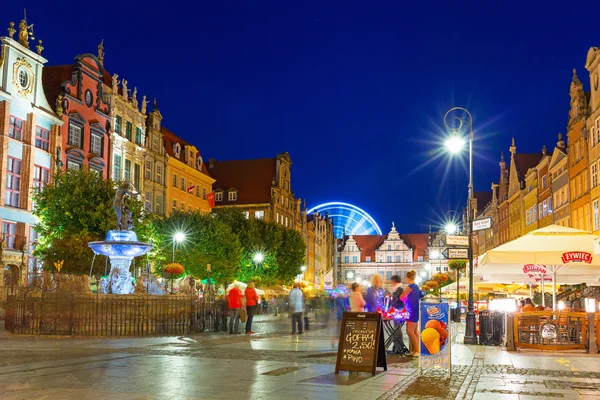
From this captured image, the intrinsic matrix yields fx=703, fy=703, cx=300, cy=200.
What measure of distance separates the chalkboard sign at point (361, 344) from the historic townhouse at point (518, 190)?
58.2 m

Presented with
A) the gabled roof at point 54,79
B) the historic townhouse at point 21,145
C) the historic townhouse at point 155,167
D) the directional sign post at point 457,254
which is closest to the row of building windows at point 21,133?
the historic townhouse at point 21,145

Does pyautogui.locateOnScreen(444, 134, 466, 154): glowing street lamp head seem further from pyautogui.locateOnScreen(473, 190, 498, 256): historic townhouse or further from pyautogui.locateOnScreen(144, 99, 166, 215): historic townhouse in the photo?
pyautogui.locateOnScreen(473, 190, 498, 256): historic townhouse

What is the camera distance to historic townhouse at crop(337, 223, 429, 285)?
13925 cm

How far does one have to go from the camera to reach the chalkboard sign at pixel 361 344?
11.6 m

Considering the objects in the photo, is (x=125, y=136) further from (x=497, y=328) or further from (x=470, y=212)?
(x=497, y=328)

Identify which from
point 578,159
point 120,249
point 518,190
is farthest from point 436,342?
point 518,190

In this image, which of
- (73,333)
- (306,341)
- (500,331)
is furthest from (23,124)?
(500,331)

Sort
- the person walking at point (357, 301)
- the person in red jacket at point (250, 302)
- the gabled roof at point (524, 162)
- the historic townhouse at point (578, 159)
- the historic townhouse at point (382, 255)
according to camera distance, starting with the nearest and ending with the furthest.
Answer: the person walking at point (357, 301), the person in red jacket at point (250, 302), the historic townhouse at point (578, 159), the gabled roof at point (524, 162), the historic townhouse at point (382, 255)

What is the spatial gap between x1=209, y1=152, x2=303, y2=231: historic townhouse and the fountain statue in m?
50.7

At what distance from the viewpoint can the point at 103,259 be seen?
130 feet

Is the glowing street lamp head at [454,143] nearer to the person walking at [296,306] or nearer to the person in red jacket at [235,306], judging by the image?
the person walking at [296,306]

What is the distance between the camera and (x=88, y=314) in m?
20.4

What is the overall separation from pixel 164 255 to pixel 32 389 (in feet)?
134

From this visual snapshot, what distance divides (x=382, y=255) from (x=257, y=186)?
63.3 metres
